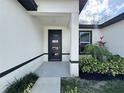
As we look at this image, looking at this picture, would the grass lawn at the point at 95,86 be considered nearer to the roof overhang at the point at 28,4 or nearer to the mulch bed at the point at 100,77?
the mulch bed at the point at 100,77

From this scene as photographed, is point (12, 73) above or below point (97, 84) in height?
above

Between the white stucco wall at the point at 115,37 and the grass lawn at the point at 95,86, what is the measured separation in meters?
3.04

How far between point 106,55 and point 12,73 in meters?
5.06

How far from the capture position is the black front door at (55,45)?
13297mm

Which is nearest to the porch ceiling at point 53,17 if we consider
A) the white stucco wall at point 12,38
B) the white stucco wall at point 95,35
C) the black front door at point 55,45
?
the white stucco wall at point 12,38

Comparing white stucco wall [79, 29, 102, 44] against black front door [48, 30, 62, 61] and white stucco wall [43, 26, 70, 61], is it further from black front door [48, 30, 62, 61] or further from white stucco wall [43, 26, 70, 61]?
black front door [48, 30, 62, 61]

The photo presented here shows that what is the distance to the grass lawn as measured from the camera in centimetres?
557

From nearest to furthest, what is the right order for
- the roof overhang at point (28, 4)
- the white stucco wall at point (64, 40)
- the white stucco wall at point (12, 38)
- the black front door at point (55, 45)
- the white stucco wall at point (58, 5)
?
the white stucco wall at point (12, 38) → the roof overhang at point (28, 4) → the white stucco wall at point (58, 5) → the white stucco wall at point (64, 40) → the black front door at point (55, 45)

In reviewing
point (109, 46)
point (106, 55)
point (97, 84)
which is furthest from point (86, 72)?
point (109, 46)

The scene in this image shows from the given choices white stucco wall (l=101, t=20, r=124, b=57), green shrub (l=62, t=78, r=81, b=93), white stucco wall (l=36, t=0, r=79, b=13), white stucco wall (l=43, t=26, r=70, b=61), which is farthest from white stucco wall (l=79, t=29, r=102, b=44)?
green shrub (l=62, t=78, r=81, b=93)

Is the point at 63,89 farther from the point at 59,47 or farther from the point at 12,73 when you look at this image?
the point at 59,47

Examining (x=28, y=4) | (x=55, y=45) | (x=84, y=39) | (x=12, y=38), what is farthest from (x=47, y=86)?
(x=84, y=39)

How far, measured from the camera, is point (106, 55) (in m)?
8.44

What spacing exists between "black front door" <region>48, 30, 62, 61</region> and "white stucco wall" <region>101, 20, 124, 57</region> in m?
3.70
